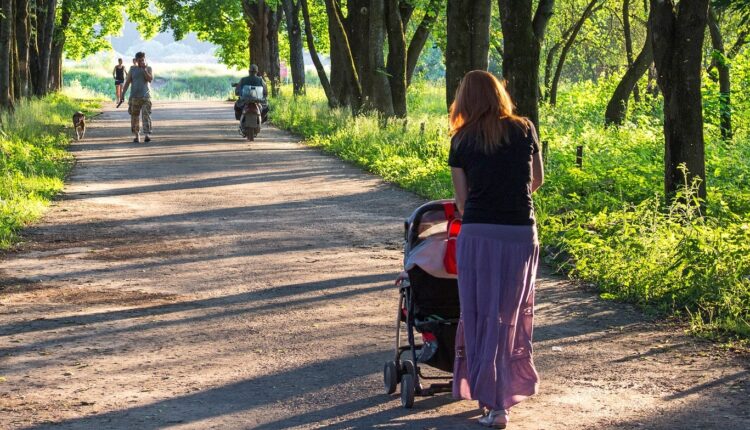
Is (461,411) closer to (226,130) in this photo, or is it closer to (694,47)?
(694,47)

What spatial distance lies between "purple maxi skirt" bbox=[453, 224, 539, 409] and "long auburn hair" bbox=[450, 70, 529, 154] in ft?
1.56

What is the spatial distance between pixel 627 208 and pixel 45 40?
92.6 ft

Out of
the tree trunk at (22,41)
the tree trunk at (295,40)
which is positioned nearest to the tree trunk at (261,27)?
the tree trunk at (295,40)

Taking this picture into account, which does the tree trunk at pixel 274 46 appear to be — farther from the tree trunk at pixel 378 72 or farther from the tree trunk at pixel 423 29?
the tree trunk at pixel 378 72

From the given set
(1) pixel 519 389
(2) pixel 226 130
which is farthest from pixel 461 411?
(2) pixel 226 130

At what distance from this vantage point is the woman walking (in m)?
6.38

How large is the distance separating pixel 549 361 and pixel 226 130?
2540 cm

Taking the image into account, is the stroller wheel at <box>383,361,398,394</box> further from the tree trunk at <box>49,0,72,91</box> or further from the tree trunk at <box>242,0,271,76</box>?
the tree trunk at <box>242,0,271,76</box>

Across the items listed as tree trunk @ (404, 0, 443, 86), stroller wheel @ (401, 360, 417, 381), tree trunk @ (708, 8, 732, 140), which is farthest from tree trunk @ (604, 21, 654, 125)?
stroller wheel @ (401, 360, 417, 381)

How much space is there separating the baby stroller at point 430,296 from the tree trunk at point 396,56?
2181 cm

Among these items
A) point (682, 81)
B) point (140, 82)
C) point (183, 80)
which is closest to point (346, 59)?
point (140, 82)

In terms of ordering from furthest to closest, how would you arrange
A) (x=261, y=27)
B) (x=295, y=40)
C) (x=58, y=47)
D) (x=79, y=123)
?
Result: (x=58, y=47) < (x=261, y=27) < (x=295, y=40) < (x=79, y=123)

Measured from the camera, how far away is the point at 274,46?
53.0m

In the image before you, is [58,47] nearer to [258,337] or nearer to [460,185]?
[258,337]
